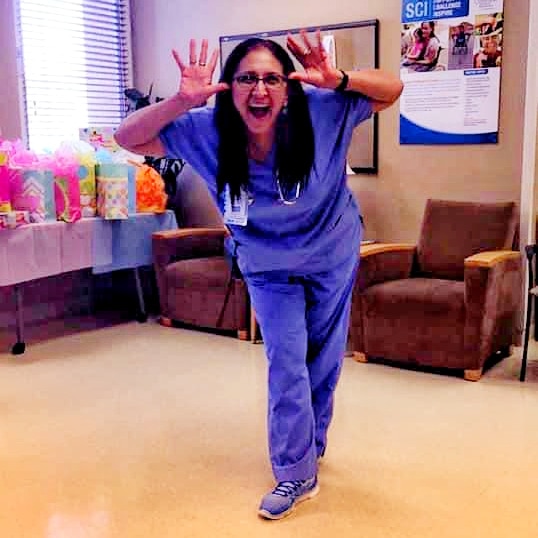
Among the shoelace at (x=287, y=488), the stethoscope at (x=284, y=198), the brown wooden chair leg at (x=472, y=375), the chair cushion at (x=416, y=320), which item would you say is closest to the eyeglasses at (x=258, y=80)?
the stethoscope at (x=284, y=198)

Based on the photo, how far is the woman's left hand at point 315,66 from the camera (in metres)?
1.91

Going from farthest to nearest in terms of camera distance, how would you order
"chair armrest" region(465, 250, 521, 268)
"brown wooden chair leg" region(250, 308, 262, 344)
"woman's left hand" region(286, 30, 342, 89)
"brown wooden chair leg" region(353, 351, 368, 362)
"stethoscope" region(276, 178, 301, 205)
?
"brown wooden chair leg" region(250, 308, 262, 344), "brown wooden chair leg" region(353, 351, 368, 362), "chair armrest" region(465, 250, 521, 268), "stethoscope" region(276, 178, 301, 205), "woman's left hand" region(286, 30, 342, 89)

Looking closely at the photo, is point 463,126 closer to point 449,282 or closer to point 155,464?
point 449,282

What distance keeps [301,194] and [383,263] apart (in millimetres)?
1788

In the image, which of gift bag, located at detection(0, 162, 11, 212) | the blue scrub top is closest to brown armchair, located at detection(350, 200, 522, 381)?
the blue scrub top

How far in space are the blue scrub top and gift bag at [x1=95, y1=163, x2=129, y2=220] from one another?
2.03m

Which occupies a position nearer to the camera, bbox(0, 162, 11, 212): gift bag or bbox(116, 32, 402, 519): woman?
bbox(116, 32, 402, 519): woman

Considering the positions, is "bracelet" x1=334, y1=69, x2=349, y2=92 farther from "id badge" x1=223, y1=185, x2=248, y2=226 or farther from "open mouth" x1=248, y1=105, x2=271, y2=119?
"id badge" x1=223, y1=185, x2=248, y2=226

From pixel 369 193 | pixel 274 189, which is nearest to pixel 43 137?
pixel 369 193

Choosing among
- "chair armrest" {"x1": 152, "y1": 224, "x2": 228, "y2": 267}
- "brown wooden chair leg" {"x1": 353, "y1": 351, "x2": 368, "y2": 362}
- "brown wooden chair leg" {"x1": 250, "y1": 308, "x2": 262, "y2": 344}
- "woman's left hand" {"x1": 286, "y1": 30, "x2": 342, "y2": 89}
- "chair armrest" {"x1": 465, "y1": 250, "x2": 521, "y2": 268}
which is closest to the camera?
"woman's left hand" {"x1": 286, "y1": 30, "x2": 342, "y2": 89}

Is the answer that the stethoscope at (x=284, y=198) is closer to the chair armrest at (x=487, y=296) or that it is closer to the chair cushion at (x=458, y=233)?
the chair armrest at (x=487, y=296)

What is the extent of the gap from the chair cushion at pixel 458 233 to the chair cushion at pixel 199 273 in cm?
115

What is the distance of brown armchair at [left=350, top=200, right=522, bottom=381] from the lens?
3.34m

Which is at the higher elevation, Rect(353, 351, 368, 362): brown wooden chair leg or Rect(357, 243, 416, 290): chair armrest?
Rect(357, 243, 416, 290): chair armrest
